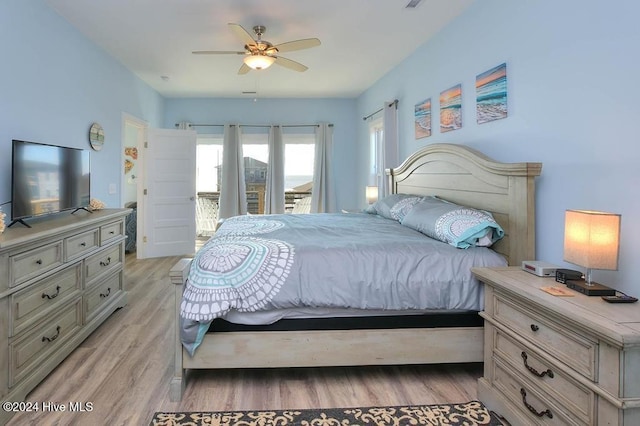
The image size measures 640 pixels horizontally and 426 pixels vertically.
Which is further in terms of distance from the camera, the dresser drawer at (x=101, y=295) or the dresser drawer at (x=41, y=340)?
the dresser drawer at (x=101, y=295)

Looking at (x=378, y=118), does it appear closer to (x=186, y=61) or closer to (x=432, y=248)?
(x=186, y=61)

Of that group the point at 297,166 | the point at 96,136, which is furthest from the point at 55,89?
the point at 297,166

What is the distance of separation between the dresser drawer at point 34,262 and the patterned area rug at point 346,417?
0.99 metres

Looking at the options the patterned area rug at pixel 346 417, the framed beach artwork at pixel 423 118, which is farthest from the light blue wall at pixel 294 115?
the patterned area rug at pixel 346 417

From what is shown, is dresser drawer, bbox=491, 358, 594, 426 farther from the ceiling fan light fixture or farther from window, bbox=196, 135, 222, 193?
window, bbox=196, 135, 222, 193

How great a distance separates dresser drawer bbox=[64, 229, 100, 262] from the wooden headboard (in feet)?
8.99

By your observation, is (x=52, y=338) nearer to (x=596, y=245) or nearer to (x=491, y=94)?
(x=596, y=245)

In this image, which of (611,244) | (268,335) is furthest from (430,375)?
(611,244)

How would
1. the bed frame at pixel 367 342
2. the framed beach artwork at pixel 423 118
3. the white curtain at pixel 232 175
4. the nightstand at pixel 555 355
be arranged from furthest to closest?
the white curtain at pixel 232 175 < the framed beach artwork at pixel 423 118 < the bed frame at pixel 367 342 < the nightstand at pixel 555 355

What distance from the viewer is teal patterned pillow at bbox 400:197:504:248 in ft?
7.11

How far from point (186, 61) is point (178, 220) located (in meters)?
2.31

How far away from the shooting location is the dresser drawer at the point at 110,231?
293 centimetres

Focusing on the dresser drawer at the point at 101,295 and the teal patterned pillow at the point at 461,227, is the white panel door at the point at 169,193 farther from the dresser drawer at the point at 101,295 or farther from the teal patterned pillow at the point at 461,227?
the teal patterned pillow at the point at 461,227

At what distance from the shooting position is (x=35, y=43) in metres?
2.89
